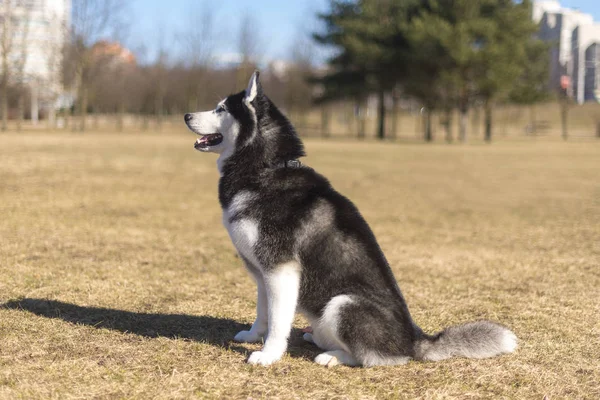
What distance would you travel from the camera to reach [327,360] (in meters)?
4.42

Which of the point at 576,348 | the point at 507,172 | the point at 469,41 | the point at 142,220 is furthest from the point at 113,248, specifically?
the point at 469,41

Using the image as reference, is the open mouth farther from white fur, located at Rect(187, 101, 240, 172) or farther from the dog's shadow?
the dog's shadow

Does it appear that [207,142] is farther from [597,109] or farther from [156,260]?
[597,109]

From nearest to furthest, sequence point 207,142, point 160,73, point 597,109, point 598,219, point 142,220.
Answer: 1. point 207,142
2. point 142,220
3. point 598,219
4. point 160,73
5. point 597,109

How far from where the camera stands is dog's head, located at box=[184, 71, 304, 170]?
14.8ft

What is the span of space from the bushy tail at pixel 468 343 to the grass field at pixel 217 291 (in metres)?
0.10

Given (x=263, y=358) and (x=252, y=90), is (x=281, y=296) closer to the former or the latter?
(x=263, y=358)

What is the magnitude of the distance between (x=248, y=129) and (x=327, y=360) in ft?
5.89

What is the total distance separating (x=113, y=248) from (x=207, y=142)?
5.14 meters

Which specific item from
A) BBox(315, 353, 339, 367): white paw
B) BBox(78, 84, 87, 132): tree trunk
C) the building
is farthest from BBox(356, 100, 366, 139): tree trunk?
BBox(315, 353, 339, 367): white paw

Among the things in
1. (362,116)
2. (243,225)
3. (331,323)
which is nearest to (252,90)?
(243,225)

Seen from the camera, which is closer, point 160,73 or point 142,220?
point 142,220

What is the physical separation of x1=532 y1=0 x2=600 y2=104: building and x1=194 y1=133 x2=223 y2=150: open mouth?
4939 centimetres

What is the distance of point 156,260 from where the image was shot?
8.60 meters
